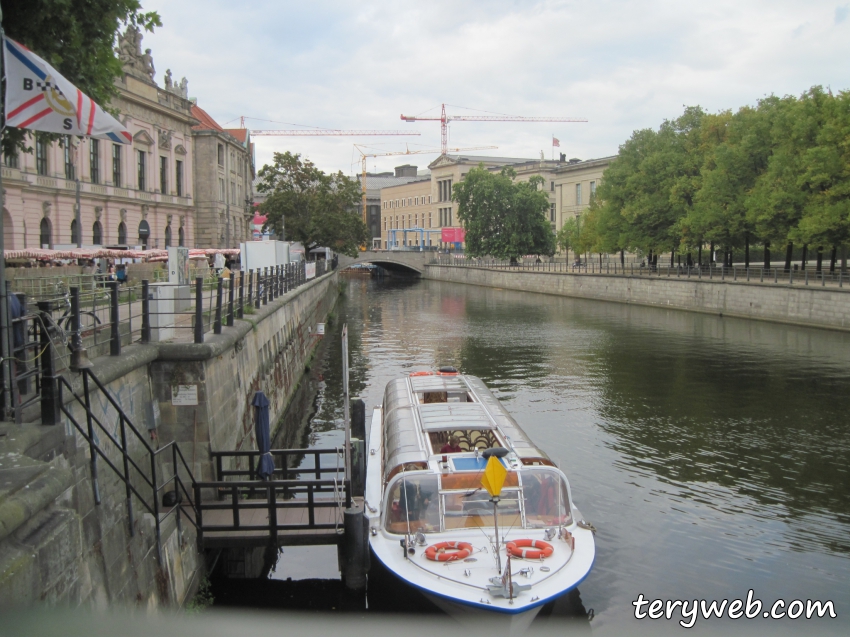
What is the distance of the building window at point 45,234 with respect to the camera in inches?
1705

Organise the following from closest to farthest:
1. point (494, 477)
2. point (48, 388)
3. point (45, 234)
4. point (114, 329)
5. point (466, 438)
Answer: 1. point (48, 388)
2. point (494, 477)
3. point (114, 329)
4. point (466, 438)
5. point (45, 234)

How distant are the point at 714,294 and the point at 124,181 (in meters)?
39.5

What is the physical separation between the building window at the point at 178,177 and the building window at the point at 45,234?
19.5m

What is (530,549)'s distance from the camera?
10344 millimetres

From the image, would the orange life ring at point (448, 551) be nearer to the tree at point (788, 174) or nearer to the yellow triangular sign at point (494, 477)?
the yellow triangular sign at point (494, 477)

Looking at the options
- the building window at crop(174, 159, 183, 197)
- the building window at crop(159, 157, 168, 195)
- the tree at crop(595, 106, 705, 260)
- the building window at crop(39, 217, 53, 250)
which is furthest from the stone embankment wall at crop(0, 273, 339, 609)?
the tree at crop(595, 106, 705, 260)

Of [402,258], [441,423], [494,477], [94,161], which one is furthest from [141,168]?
[402,258]

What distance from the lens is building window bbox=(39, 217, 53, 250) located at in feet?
142

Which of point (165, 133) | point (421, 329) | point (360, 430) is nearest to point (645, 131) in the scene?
point (421, 329)

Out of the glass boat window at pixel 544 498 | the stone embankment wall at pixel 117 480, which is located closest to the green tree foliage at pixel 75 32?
the stone embankment wall at pixel 117 480

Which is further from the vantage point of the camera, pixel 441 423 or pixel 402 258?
pixel 402 258

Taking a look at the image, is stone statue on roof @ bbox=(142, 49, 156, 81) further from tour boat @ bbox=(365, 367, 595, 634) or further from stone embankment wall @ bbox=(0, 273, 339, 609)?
tour boat @ bbox=(365, 367, 595, 634)

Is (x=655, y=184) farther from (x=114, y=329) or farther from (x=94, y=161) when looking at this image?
(x=114, y=329)

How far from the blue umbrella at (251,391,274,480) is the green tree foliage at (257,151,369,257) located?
57524mm
